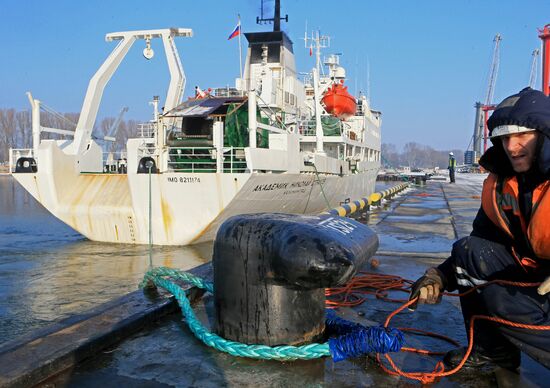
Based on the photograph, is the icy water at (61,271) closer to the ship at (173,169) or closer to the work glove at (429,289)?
the ship at (173,169)

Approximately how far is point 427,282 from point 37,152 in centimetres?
1121

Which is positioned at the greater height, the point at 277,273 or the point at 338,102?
the point at 338,102

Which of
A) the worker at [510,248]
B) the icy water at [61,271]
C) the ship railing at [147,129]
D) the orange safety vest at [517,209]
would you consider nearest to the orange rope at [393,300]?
the worker at [510,248]

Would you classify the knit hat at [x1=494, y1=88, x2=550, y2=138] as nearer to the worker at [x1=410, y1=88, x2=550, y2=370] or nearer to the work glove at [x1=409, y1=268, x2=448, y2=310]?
the worker at [x1=410, y1=88, x2=550, y2=370]

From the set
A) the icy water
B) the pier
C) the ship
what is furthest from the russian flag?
the pier

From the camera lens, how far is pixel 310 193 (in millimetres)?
15133

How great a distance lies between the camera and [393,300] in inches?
166

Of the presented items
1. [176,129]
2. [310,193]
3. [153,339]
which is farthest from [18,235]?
[153,339]

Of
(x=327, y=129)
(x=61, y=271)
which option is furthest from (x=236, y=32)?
(x=61, y=271)

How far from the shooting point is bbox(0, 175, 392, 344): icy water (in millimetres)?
6762

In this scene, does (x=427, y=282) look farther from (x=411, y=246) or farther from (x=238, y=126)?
(x=238, y=126)

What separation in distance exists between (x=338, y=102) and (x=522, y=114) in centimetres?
1878

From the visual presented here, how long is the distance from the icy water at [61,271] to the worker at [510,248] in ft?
16.1

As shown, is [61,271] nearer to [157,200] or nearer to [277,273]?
[157,200]
